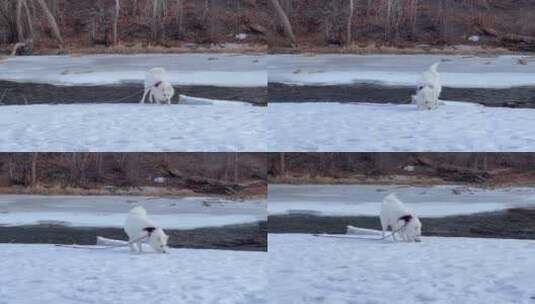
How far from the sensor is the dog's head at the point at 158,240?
5.50 meters

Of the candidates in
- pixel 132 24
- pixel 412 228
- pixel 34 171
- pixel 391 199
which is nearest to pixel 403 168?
pixel 391 199

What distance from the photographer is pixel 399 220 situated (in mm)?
5328

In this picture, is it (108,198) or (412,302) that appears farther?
(108,198)

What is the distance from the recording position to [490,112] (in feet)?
17.3

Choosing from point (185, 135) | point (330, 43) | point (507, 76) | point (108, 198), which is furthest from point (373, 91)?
point (108, 198)

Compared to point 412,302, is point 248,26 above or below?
above

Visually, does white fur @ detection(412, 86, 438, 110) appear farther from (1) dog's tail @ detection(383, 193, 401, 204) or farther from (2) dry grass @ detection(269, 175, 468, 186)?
(1) dog's tail @ detection(383, 193, 401, 204)

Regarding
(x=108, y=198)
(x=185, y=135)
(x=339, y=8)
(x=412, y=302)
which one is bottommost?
(x=412, y=302)

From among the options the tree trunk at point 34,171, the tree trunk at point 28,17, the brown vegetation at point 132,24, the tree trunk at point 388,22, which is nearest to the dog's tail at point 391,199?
the tree trunk at point 388,22

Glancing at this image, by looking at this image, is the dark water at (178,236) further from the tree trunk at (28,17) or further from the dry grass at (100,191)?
the tree trunk at (28,17)

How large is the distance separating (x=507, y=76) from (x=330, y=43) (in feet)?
3.13

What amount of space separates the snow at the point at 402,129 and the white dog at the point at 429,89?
0.15ft

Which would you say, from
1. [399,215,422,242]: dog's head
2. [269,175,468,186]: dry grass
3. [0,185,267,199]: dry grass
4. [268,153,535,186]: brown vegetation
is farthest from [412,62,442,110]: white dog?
[0,185,267,199]: dry grass

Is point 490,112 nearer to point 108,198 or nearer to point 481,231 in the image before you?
point 481,231
